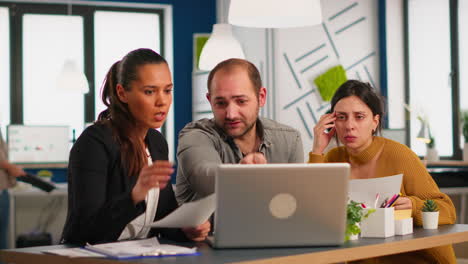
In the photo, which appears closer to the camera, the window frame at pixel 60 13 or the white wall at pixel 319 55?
the white wall at pixel 319 55

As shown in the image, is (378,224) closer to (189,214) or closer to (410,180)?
(410,180)

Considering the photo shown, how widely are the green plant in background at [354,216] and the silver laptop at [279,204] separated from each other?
0.18 metres

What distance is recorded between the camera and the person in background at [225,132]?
2125mm

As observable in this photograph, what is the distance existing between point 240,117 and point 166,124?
5730 mm

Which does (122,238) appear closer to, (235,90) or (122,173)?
(122,173)

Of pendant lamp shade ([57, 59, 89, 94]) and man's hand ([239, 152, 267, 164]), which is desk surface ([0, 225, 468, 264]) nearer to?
man's hand ([239, 152, 267, 164])

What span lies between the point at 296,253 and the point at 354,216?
1.24 feet

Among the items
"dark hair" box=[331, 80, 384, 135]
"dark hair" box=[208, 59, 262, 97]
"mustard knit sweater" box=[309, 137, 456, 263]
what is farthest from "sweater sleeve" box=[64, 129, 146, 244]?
"dark hair" box=[331, 80, 384, 135]

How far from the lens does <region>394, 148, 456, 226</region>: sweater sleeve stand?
234 centimetres

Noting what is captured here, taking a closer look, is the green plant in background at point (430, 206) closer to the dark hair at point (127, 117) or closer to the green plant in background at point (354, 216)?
the green plant in background at point (354, 216)

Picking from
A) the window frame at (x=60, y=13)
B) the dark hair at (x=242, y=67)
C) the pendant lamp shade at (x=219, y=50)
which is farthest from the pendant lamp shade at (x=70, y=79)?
the dark hair at (x=242, y=67)

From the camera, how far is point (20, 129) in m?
6.66

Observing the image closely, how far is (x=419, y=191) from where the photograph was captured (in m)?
2.43

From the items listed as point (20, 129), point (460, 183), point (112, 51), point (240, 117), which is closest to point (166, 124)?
point (112, 51)
